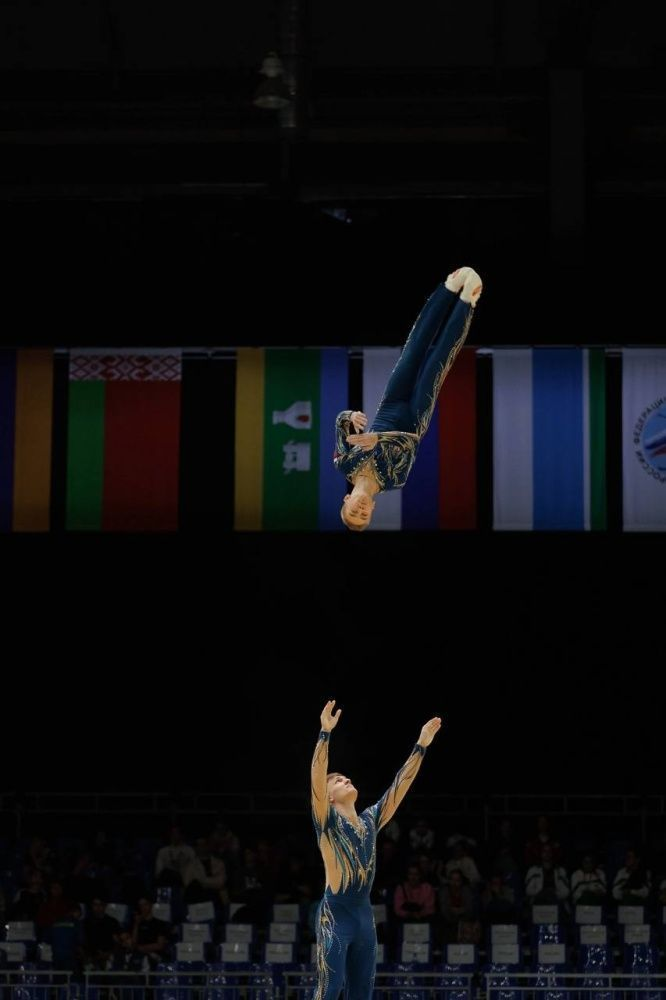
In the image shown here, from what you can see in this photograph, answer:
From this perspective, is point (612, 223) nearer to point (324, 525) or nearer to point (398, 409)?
point (324, 525)

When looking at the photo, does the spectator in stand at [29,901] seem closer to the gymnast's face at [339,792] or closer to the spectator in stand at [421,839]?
the spectator in stand at [421,839]

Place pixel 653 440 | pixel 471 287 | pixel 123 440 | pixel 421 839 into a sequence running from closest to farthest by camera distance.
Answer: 1. pixel 471 287
2. pixel 421 839
3. pixel 653 440
4. pixel 123 440

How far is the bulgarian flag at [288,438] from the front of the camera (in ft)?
62.7

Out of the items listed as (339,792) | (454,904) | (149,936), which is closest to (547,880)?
(454,904)

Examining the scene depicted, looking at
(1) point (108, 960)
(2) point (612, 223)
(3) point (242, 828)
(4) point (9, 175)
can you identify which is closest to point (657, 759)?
(3) point (242, 828)

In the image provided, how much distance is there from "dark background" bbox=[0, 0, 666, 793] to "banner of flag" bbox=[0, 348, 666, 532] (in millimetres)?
457

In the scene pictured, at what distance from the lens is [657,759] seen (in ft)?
68.2

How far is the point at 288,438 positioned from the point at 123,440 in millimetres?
Answer: 1740

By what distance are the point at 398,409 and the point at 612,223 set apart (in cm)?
788

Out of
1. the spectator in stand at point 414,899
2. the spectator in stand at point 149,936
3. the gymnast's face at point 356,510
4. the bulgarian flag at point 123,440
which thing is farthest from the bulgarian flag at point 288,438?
the gymnast's face at point 356,510

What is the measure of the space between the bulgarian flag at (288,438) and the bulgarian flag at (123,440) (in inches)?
28.6

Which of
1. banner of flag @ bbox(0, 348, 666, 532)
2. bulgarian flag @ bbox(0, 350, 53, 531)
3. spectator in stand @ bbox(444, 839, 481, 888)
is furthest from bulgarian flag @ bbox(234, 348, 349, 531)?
spectator in stand @ bbox(444, 839, 481, 888)

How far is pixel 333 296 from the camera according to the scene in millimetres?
19016

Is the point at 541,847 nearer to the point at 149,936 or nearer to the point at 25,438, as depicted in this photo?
the point at 149,936
